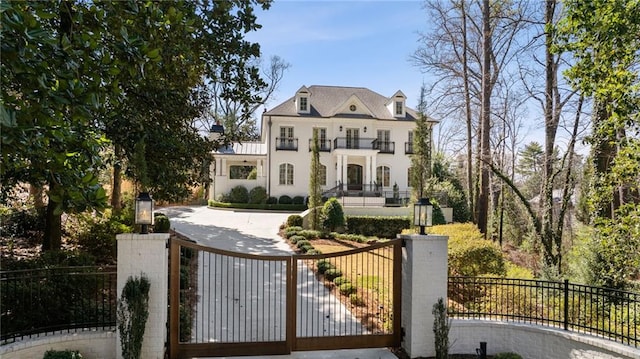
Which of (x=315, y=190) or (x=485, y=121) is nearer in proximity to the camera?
(x=485, y=121)

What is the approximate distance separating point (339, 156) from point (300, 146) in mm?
2892

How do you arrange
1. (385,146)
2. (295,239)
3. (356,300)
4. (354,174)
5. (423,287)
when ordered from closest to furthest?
1. (423,287)
2. (356,300)
3. (295,239)
4. (385,146)
5. (354,174)

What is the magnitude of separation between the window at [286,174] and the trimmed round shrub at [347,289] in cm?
1740

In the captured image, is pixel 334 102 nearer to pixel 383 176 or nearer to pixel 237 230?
pixel 383 176

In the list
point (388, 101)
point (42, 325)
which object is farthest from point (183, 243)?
point (388, 101)

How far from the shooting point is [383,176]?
26469 mm

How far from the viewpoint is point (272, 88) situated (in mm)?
33344

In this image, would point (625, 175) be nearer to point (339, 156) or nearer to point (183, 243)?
point (183, 243)

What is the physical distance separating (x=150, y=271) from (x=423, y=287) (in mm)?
3833

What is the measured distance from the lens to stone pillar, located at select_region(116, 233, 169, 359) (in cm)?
466

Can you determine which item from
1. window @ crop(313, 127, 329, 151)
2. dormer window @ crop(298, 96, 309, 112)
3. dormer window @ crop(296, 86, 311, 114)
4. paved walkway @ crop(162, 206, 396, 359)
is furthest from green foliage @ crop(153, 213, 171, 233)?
dormer window @ crop(298, 96, 309, 112)

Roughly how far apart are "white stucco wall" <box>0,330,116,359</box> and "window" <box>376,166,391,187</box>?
22.8m

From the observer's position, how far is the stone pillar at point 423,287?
523 cm

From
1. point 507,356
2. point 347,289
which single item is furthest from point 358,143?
point 507,356
